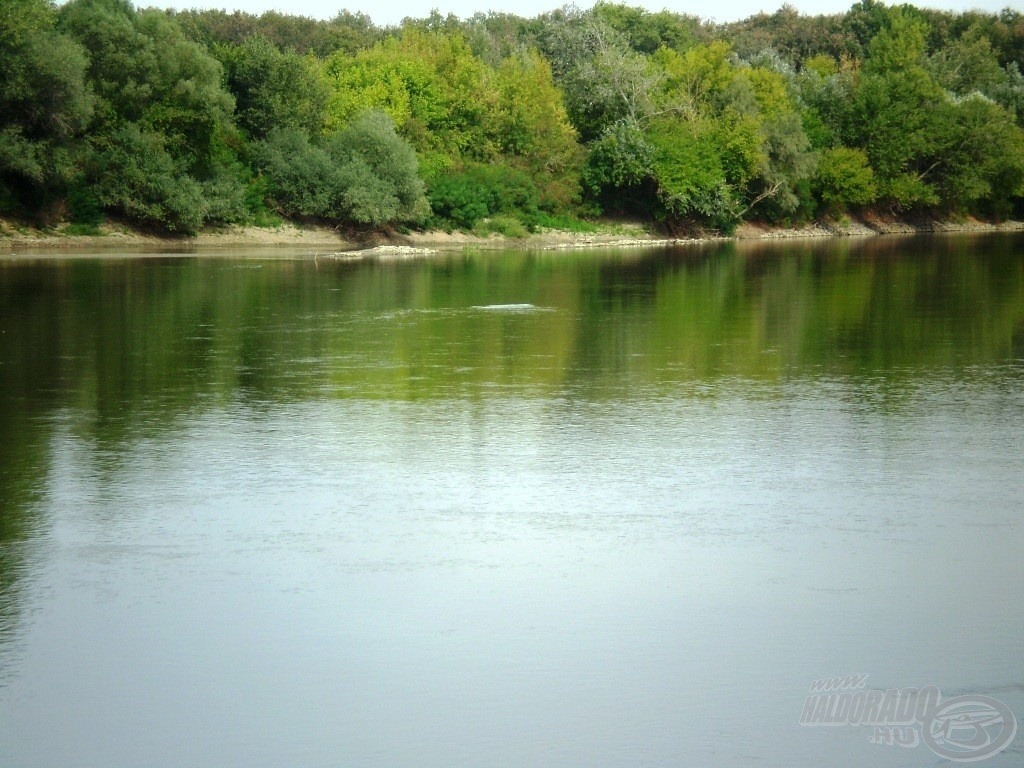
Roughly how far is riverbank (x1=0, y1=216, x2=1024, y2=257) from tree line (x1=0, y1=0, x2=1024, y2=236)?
2.63ft

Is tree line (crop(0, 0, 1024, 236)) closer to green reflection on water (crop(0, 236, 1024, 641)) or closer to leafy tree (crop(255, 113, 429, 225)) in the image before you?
leafy tree (crop(255, 113, 429, 225))

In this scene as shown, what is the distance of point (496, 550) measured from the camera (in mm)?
9297

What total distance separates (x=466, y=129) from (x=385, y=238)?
16.9m

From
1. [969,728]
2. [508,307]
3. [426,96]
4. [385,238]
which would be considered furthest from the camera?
[426,96]

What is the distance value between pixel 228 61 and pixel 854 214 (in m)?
43.6

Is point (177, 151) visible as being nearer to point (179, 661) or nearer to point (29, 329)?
point (29, 329)

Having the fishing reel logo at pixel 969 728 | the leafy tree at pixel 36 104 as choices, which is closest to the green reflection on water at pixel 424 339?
the fishing reel logo at pixel 969 728

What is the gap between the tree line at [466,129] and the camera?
178 ft

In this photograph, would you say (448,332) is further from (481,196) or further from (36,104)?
(481,196)

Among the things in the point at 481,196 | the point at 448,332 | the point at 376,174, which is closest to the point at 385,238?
the point at 376,174

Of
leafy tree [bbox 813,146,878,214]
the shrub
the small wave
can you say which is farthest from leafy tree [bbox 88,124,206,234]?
leafy tree [bbox 813,146,878,214]

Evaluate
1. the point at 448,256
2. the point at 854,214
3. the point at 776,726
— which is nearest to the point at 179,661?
the point at 776,726

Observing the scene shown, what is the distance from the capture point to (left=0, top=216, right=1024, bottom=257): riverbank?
52.7 m
